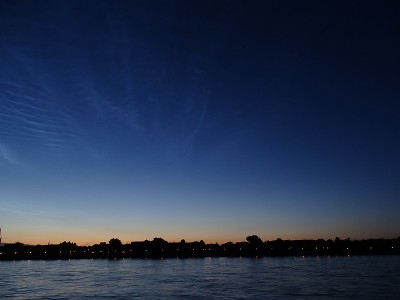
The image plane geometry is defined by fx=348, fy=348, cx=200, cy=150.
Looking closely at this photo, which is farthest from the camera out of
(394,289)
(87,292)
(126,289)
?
(126,289)

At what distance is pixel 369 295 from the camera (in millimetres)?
57812

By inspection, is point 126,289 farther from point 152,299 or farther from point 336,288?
point 336,288

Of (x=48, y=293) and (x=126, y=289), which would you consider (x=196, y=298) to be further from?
(x=48, y=293)

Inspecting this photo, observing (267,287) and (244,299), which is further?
(267,287)

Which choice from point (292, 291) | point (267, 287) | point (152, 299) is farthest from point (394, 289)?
point (152, 299)

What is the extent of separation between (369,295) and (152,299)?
118 ft

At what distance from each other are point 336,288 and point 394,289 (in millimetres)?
9861

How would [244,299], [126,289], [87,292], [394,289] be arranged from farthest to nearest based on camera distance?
[126,289] < [87,292] < [394,289] < [244,299]

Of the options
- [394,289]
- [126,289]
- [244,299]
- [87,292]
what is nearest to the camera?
[244,299]

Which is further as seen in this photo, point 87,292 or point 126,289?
point 126,289

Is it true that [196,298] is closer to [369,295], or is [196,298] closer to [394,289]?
[369,295]

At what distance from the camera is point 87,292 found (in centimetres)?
6819

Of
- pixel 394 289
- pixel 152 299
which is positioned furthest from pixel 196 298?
pixel 394 289

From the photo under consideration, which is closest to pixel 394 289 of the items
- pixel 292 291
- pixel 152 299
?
pixel 292 291
